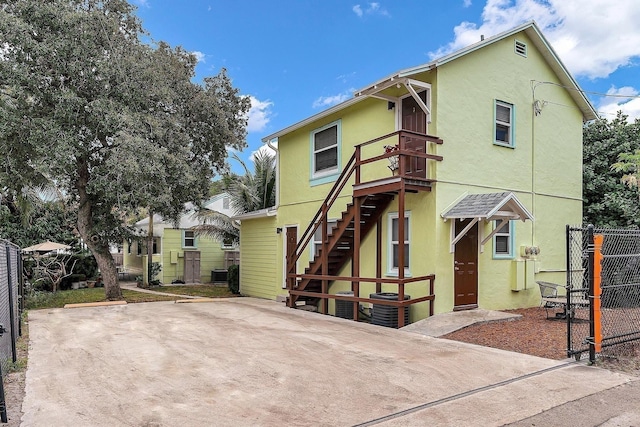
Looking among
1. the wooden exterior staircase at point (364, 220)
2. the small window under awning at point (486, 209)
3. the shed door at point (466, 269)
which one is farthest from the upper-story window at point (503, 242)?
the wooden exterior staircase at point (364, 220)

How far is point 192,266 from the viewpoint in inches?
894

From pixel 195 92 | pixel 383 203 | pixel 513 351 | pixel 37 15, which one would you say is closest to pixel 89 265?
pixel 195 92

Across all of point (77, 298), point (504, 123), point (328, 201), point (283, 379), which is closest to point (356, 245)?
point (328, 201)

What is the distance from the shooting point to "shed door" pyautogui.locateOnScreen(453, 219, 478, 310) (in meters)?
10.5

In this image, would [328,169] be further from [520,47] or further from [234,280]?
[234,280]

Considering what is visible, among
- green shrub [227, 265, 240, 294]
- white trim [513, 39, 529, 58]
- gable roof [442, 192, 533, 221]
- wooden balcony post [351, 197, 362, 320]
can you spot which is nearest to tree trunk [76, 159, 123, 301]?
green shrub [227, 265, 240, 294]

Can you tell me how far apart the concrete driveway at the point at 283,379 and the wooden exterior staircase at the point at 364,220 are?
139cm

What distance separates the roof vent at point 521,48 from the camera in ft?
39.1

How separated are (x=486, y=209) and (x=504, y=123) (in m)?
3.30

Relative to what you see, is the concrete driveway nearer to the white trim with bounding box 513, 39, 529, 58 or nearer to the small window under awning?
the small window under awning

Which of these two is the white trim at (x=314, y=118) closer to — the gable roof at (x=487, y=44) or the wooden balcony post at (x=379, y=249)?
the gable roof at (x=487, y=44)

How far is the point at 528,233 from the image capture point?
1191 centimetres

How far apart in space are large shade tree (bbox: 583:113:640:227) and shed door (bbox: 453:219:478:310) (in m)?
5.96

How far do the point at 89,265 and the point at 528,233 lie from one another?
740 inches
